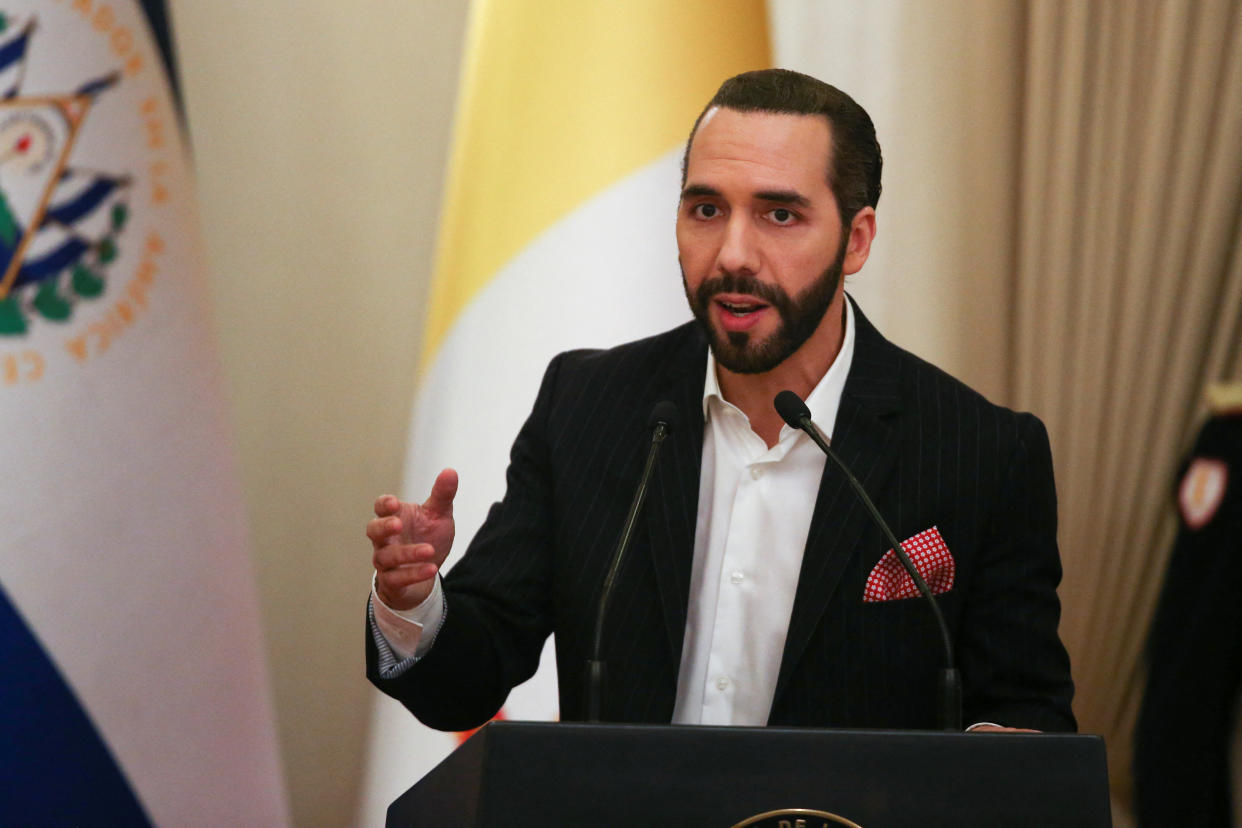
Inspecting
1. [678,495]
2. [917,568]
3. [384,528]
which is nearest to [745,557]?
[678,495]

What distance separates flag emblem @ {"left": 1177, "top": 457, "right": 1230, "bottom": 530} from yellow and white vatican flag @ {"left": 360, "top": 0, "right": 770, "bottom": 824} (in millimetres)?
1457

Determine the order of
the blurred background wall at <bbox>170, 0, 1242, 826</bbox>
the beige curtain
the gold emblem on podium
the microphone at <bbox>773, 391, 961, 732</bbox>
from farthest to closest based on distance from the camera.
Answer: the blurred background wall at <bbox>170, 0, 1242, 826</bbox>
the beige curtain
the microphone at <bbox>773, 391, 961, 732</bbox>
the gold emblem on podium

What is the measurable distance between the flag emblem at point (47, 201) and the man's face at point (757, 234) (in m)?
1.38

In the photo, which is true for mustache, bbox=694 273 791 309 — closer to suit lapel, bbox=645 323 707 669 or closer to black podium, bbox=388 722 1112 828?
suit lapel, bbox=645 323 707 669

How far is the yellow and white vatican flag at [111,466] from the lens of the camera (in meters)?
2.57

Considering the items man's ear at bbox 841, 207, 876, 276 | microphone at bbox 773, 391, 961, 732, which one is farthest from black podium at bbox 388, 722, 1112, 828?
man's ear at bbox 841, 207, 876, 276

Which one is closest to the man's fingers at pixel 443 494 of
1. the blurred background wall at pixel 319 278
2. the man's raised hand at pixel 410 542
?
the man's raised hand at pixel 410 542

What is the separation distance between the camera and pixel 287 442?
353 cm

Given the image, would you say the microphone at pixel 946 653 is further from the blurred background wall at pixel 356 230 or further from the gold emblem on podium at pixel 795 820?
the blurred background wall at pixel 356 230

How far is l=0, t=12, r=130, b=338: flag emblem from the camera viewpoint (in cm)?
254

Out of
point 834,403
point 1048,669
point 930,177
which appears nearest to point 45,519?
point 834,403

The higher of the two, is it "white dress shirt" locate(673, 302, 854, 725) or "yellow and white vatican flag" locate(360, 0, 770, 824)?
"yellow and white vatican flag" locate(360, 0, 770, 824)

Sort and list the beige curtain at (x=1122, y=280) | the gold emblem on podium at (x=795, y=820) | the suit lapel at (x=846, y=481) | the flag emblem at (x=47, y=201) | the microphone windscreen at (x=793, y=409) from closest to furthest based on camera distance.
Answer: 1. the gold emblem on podium at (x=795, y=820)
2. the microphone windscreen at (x=793, y=409)
3. the suit lapel at (x=846, y=481)
4. the flag emblem at (x=47, y=201)
5. the beige curtain at (x=1122, y=280)

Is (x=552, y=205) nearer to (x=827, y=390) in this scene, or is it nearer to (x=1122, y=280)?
(x=827, y=390)
